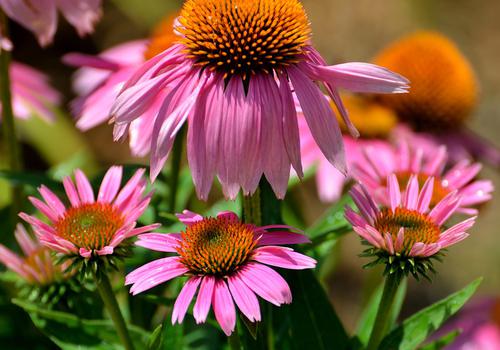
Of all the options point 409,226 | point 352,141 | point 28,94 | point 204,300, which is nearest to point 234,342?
point 204,300

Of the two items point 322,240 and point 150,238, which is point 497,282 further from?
point 150,238

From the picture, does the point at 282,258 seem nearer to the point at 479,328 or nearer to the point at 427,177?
the point at 427,177

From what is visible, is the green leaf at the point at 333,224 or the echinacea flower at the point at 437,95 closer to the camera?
the green leaf at the point at 333,224

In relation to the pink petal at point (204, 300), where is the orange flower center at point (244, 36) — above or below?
above

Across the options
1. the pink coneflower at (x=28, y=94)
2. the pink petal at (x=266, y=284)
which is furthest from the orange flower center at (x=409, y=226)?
the pink coneflower at (x=28, y=94)

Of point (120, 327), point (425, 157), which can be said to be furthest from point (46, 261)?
point (425, 157)

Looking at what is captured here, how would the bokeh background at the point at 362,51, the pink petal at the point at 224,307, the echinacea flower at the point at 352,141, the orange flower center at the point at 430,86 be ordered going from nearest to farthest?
1. the pink petal at the point at 224,307
2. the echinacea flower at the point at 352,141
3. the orange flower center at the point at 430,86
4. the bokeh background at the point at 362,51

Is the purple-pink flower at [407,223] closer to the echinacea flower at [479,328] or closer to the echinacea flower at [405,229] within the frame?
the echinacea flower at [405,229]
